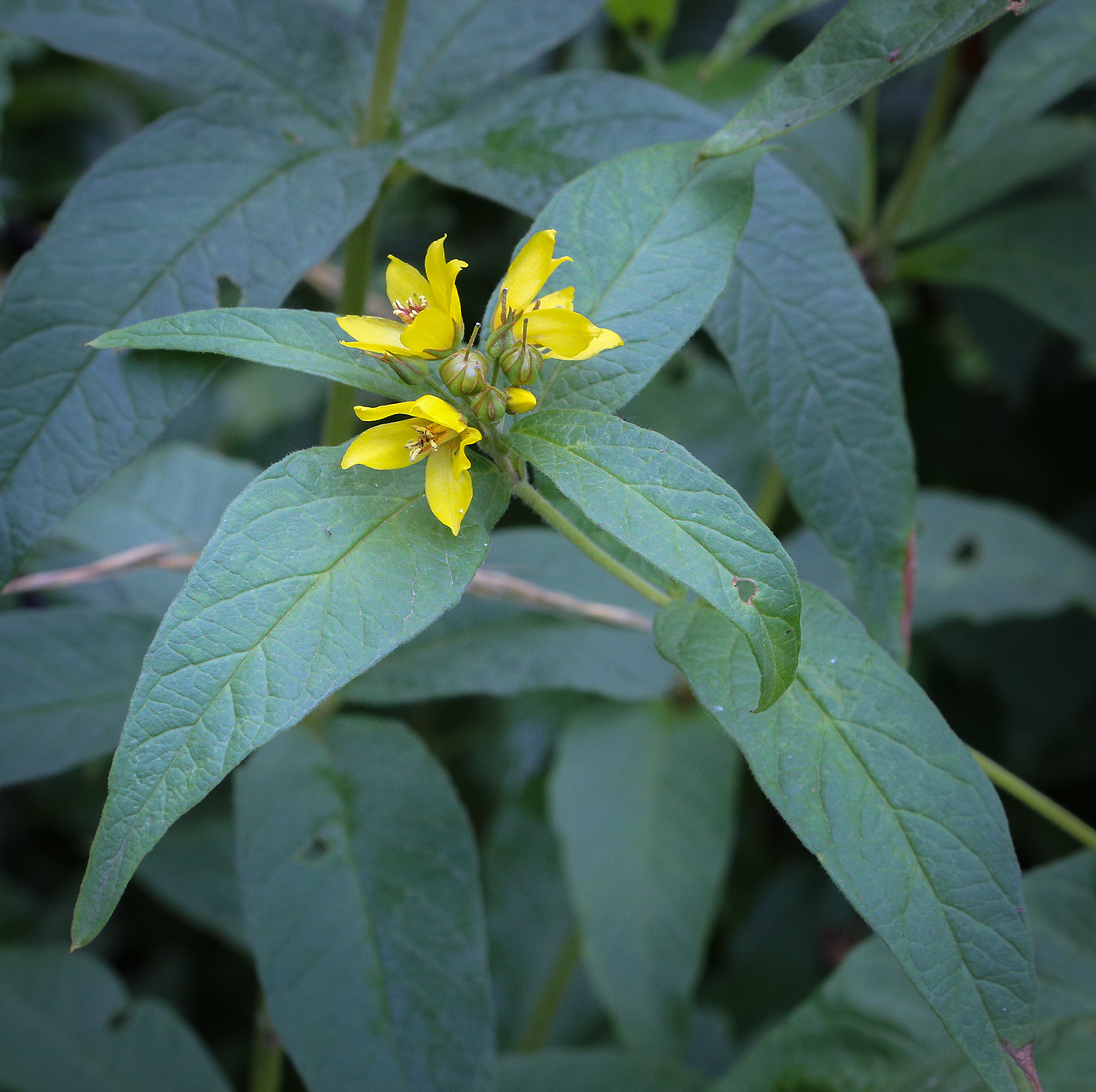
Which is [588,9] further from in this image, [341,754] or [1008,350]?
[1008,350]

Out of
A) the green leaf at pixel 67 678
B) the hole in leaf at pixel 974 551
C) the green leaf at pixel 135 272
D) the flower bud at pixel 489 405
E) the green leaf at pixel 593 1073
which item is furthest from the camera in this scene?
the hole in leaf at pixel 974 551

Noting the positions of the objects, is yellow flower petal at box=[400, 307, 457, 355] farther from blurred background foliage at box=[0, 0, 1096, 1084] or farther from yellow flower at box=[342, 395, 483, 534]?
blurred background foliage at box=[0, 0, 1096, 1084]

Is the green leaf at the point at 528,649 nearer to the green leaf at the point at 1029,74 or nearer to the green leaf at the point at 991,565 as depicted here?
the green leaf at the point at 991,565

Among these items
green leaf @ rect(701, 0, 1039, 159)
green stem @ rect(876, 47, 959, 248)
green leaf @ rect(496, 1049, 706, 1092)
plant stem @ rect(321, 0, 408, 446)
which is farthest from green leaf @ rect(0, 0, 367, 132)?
green leaf @ rect(496, 1049, 706, 1092)

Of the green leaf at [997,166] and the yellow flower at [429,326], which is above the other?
the yellow flower at [429,326]

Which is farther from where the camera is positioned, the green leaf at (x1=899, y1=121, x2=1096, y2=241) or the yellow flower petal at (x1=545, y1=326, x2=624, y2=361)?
the green leaf at (x1=899, y1=121, x2=1096, y2=241)

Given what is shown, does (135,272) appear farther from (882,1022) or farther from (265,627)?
(882,1022)

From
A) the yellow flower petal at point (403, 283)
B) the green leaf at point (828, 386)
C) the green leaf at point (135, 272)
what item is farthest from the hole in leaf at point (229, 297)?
the green leaf at point (828, 386)

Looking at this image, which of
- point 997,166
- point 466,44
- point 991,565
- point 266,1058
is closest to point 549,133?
point 466,44
